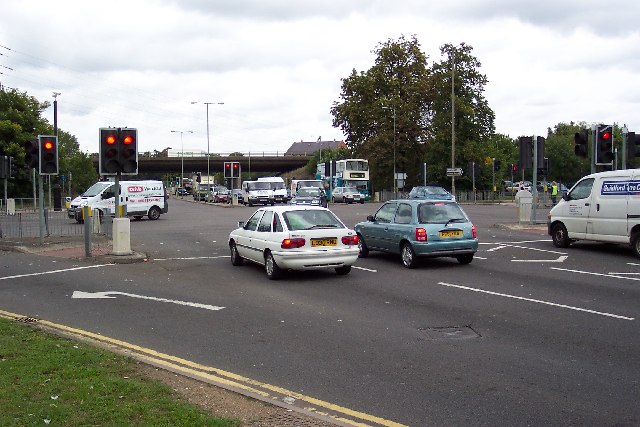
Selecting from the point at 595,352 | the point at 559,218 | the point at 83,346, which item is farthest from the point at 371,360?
the point at 559,218

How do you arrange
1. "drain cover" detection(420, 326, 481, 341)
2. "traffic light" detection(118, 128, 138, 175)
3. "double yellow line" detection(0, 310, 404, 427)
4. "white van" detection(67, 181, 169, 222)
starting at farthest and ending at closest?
"white van" detection(67, 181, 169, 222) < "traffic light" detection(118, 128, 138, 175) < "drain cover" detection(420, 326, 481, 341) < "double yellow line" detection(0, 310, 404, 427)

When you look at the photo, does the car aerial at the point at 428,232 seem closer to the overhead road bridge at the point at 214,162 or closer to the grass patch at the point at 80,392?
the grass patch at the point at 80,392

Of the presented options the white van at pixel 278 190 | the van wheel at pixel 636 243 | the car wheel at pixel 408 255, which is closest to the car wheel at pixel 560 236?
the van wheel at pixel 636 243

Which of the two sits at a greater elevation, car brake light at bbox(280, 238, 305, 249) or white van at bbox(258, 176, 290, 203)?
white van at bbox(258, 176, 290, 203)

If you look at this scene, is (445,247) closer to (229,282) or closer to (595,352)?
(229,282)

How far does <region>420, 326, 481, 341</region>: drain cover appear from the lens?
8273 mm

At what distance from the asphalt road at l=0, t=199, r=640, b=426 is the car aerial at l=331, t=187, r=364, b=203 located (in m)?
41.5

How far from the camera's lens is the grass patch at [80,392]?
4949mm

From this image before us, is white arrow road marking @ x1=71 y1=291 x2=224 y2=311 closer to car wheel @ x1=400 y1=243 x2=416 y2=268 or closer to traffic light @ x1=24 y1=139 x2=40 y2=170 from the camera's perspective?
car wheel @ x1=400 y1=243 x2=416 y2=268

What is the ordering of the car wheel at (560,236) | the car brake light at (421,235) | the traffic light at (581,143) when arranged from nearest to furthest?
the car brake light at (421,235), the car wheel at (560,236), the traffic light at (581,143)

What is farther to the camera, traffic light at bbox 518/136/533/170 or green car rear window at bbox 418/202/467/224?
traffic light at bbox 518/136/533/170

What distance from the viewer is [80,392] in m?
5.57

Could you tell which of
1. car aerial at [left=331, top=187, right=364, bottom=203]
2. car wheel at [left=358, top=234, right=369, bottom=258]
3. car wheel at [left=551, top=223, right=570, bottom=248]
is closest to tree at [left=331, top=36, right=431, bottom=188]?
car aerial at [left=331, top=187, right=364, bottom=203]

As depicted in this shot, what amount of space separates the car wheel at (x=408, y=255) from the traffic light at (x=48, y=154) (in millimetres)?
10406
